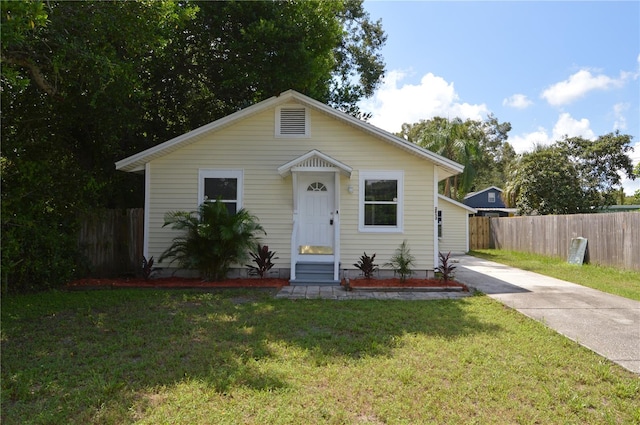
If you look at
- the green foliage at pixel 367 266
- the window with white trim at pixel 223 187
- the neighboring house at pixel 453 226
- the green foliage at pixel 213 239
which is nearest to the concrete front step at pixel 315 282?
the green foliage at pixel 367 266

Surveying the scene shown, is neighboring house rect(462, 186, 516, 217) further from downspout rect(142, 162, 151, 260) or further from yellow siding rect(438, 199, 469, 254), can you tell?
downspout rect(142, 162, 151, 260)

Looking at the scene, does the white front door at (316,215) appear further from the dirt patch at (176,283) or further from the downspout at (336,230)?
the dirt patch at (176,283)

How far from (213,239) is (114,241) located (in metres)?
3.40

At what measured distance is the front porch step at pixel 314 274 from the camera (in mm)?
8898

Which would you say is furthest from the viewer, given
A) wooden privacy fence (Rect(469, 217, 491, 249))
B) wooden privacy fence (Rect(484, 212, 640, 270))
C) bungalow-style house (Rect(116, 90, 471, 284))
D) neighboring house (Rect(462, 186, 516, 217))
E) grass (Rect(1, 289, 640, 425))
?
neighboring house (Rect(462, 186, 516, 217))

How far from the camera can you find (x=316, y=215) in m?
9.67

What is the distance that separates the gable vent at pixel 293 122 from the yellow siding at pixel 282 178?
180 millimetres

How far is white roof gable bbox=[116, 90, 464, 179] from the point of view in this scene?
920cm

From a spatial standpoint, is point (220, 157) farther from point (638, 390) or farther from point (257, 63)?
point (638, 390)

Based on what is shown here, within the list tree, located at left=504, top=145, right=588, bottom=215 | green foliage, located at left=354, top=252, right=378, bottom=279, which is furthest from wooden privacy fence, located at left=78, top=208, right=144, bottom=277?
tree, located at left=504, top=145, right=588, bottom=215

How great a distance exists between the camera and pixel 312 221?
31.7ft

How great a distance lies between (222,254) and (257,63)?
5.86 metres

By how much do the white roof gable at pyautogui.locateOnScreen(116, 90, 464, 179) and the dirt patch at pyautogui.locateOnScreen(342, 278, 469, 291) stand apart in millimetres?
2729

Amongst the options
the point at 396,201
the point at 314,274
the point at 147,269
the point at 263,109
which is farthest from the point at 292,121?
the point at 147,269
